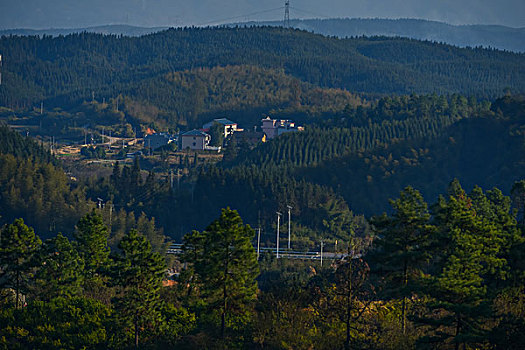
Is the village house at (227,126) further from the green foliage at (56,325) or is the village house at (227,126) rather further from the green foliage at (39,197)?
the green foliage at (56,325)

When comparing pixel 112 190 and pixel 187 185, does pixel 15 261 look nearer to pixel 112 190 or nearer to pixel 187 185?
pixel 112 190

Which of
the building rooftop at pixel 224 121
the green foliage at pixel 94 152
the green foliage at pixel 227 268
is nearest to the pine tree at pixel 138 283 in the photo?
the green foliage at pixel 227 268

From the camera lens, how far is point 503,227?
36.9m

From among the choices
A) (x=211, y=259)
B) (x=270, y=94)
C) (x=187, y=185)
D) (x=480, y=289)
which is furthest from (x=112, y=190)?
(x=270, y=94)

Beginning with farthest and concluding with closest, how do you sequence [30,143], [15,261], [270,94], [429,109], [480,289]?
[270,94] → [429,109] → [30,143] → [15,261] → [480,289]

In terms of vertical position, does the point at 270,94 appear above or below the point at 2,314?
above

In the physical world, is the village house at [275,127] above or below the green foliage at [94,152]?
above

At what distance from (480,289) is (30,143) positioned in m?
98.5

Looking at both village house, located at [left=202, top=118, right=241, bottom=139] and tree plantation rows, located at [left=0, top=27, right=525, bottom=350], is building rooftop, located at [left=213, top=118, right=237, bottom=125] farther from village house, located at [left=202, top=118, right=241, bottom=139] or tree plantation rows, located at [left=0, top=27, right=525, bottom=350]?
tree plantation rows, located at [left=0, top=27, right=525, bottom=350]

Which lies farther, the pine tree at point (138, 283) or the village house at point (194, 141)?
the village house at point (194, 141)

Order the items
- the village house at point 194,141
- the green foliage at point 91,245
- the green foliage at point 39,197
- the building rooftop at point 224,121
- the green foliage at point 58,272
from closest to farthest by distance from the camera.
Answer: the green foliage at point 58,272 → the green foliage at point 91,245 → the green foliage at point 39,197 → the village house at point 194,141 → the building rooftop at point 224,121

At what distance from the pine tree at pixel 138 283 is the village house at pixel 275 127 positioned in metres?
121

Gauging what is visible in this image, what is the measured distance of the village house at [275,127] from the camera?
159m

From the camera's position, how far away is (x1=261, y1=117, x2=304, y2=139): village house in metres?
159
